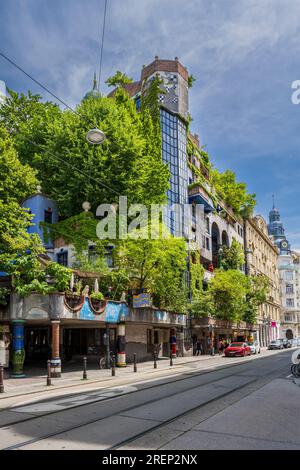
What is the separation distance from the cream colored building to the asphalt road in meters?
52.6

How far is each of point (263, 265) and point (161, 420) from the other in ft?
236

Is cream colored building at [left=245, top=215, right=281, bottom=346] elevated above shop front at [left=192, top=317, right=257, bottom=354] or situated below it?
above

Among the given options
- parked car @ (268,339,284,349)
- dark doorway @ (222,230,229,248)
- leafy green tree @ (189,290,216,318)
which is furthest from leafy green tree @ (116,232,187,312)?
parked car @ (268,339,284,349)

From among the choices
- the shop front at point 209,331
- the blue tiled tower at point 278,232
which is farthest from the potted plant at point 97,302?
the blue tiled tower at point 278,232

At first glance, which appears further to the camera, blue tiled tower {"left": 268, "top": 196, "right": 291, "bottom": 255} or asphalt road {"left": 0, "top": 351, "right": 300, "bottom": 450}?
blue tiled tower {"left": 268, "top": 196, "right": 291, "bottom": 255}

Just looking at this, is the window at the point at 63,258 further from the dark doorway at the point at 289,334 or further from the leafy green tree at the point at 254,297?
the dark doorway at the point at 289,334

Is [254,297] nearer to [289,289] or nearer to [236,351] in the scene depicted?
[236,351]

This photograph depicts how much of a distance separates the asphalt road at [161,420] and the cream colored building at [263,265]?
52562 mm

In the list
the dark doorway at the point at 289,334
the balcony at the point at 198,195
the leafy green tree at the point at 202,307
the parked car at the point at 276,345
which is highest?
the balcony at the point at 198,195

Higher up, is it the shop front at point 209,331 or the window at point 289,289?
the window at point 289,289

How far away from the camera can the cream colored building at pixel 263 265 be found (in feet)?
222

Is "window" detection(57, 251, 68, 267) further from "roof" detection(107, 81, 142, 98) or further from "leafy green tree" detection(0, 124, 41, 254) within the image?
"roof" detection(107, 81, 142, 98)

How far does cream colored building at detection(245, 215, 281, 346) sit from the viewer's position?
6756 centimetres
